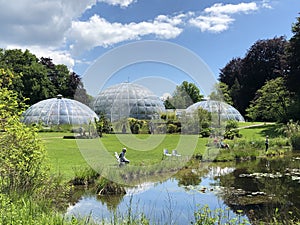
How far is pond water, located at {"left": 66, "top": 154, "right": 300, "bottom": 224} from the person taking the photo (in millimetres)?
6977

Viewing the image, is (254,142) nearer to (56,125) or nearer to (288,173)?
(288,173)

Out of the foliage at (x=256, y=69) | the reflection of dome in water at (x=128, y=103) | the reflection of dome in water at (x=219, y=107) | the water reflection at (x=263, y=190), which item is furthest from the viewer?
the foliage at (x=256, y=69)

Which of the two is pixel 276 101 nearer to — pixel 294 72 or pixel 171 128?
pixel 294 72

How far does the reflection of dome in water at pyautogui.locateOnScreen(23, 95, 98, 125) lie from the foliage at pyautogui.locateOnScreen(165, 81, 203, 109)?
8.31 meters

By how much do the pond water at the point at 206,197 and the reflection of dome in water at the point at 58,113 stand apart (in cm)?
2156

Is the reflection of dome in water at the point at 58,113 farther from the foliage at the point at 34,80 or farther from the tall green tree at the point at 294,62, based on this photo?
the tall green tree at the point at 294,62

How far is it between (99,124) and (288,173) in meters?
17.0

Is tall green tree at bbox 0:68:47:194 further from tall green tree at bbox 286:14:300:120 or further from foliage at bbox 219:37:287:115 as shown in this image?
foliage at bbox 219:37:287:115

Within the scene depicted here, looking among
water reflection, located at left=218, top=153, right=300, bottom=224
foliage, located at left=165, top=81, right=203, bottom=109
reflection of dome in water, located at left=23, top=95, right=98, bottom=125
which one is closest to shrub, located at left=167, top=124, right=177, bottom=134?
foliage, located at left=165, top=81, right=203, bottom=109

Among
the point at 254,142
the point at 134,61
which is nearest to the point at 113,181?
the point at 134,61

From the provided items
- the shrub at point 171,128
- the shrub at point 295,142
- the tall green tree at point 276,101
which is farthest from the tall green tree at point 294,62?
the shrub at point 171,128

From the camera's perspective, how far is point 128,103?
1467 inches

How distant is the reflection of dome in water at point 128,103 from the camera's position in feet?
119

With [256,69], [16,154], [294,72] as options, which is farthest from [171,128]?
[16,154]
